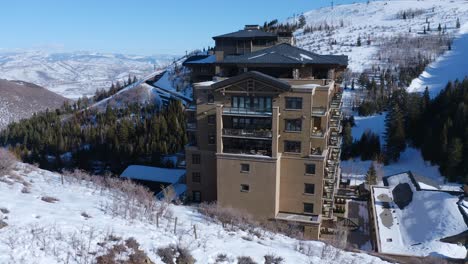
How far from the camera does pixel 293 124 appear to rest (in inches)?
1182

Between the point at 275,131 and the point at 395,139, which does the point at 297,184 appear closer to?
the point at 275,131

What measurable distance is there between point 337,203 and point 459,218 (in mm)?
10344

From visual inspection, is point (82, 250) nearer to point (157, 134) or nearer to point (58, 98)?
point (157, 134)

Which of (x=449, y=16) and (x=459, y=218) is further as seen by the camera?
(x=449, y=16)

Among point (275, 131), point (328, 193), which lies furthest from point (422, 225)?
point (275, 131)

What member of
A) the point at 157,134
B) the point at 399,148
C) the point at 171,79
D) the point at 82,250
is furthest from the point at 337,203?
the point at 171,79

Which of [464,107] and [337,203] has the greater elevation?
[464,107]

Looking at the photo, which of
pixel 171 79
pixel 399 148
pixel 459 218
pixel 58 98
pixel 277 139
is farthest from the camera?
pixel 58 98

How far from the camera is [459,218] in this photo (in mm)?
32688

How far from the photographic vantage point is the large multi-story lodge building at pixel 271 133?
29.5 m

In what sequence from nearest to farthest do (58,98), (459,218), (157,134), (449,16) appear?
(459,218), (157,134), (58,98), (449,16)

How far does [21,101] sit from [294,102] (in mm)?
134059

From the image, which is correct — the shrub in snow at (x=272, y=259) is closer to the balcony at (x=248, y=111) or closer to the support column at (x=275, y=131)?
the support column at (x=275, y=131)

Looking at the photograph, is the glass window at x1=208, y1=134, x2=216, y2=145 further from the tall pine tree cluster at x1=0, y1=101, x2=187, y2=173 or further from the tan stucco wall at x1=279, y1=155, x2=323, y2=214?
the tall pine tree cluster at x1=0, y1=101, x2=187, y2=173
